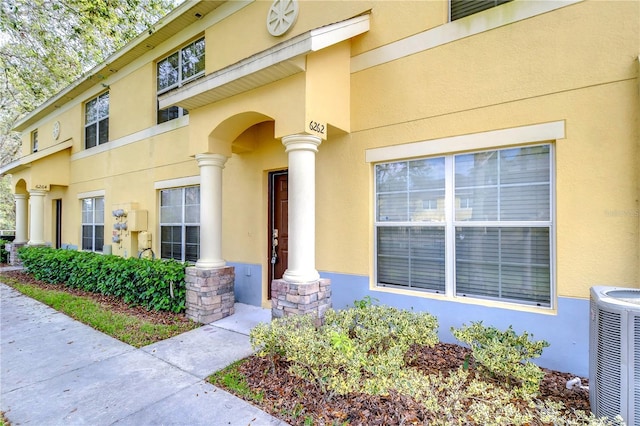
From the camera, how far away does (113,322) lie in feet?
18.9

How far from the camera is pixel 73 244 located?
12.1m

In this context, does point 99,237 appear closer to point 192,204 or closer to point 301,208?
point 192,204

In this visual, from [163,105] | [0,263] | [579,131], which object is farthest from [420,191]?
[0,263]

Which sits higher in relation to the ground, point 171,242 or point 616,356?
point 171,242

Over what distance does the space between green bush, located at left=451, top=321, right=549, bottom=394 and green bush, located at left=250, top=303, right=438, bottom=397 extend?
476mm

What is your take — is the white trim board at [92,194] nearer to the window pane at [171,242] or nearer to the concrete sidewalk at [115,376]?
the window pane at [171,242]

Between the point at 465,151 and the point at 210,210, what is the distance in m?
4.46

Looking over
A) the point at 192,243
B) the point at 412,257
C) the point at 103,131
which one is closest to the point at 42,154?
the point at 103,131

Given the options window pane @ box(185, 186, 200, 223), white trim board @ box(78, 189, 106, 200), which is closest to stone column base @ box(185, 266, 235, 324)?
window pane @ box(185, 186, 200, 223)

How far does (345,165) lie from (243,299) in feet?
12.1

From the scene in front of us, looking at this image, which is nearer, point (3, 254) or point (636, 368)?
point (636, 368)

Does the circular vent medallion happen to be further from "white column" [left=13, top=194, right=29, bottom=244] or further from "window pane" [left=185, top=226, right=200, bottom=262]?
"white column" [left=13, top=194, right=29, bottom=244]

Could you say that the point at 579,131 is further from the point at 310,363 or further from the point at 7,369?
the point at 7,369

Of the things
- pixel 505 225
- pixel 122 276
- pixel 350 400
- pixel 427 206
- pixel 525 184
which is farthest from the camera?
pixel 122 276
